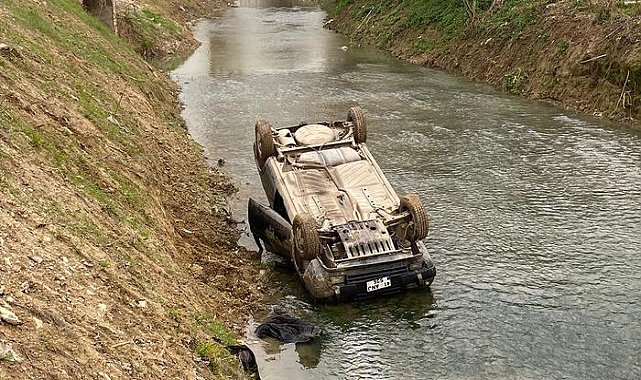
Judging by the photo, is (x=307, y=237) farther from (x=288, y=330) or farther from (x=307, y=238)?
(x=288, y=330)

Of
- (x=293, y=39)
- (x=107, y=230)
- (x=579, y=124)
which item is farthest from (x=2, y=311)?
(x=293, y=39)

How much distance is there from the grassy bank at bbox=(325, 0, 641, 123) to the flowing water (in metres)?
1.69

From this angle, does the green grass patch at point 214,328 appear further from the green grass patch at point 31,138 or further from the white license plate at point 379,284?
the green grass patch at point 31,138

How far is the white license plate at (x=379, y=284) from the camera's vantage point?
1338 centimetres

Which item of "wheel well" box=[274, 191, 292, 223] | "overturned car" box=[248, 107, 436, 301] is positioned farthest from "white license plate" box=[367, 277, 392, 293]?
"wheel well" box=[274, 191, 292, 223]

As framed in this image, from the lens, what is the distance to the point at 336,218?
14.9 meters

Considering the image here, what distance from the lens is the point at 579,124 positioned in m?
26.2

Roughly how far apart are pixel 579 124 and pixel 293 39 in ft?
89.4

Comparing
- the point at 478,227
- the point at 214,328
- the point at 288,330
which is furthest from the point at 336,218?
the point at 214,328

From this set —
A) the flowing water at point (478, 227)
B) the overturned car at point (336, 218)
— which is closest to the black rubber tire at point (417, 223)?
the overturned car at point (336, 218)

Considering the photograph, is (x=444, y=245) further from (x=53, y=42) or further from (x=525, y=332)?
(x=53, y=42)

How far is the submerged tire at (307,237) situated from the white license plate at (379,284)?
1125 mm

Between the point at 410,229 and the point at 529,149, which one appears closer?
the point at 410,229

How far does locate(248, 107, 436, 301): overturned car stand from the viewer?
13430mm
